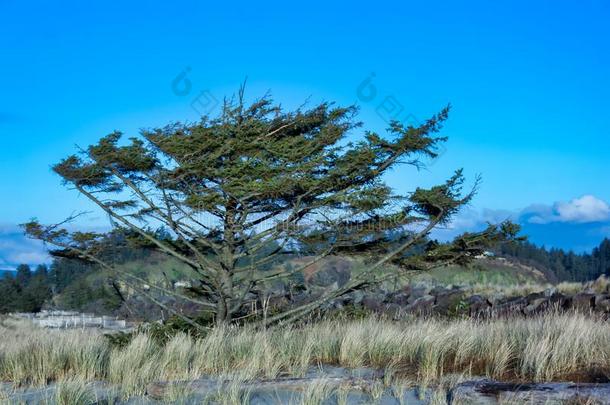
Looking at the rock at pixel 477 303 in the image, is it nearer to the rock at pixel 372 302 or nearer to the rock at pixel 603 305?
the rock at pixel 372 302

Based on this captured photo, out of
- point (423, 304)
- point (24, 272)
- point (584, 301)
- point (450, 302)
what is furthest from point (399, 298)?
point (24, 272)

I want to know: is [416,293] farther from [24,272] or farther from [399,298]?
[24,272]

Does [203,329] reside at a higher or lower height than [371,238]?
lower

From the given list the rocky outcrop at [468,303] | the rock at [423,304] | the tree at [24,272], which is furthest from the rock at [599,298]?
the tree at [24,272]

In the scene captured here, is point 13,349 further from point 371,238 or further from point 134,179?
point 371,238

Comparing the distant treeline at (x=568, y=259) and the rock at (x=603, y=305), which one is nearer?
the rock at (x=603, y=305)

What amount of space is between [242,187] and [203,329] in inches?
115

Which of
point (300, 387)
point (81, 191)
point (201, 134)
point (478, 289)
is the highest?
point (201, 134)

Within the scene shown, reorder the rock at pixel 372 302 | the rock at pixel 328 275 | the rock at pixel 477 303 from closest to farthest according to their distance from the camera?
1. the rock at pixel 477 303
2. the rock at pixel 372 302
3. the rock at pixel 328 275

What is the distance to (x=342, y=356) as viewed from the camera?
8.58 m

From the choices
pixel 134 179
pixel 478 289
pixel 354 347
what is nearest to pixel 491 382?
pixel 354 347

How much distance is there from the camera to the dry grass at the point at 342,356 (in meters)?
7.33

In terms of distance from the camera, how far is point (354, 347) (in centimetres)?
873

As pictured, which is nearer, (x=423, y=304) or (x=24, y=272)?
(x=423, y=304)
